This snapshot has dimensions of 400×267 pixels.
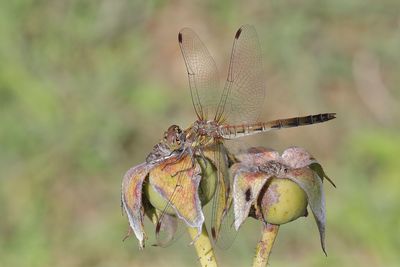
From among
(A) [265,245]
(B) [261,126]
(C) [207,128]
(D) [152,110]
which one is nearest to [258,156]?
(A) [265,245]

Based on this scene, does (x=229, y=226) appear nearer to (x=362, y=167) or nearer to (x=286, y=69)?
(x=362, y=167)

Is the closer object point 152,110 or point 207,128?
point 207,128

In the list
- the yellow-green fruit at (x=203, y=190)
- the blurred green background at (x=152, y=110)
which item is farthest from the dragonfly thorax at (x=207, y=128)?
the blurred green background at (x=152, y=110)

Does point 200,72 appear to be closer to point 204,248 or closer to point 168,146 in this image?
point 168,146

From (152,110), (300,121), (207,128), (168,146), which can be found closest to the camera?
(168,146)

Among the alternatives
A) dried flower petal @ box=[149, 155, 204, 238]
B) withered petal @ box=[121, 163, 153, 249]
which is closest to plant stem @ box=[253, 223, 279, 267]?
dried flower petal @ box=[149, 155, 204, 238]

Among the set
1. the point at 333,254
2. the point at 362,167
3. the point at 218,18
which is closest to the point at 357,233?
the point at 333,254
